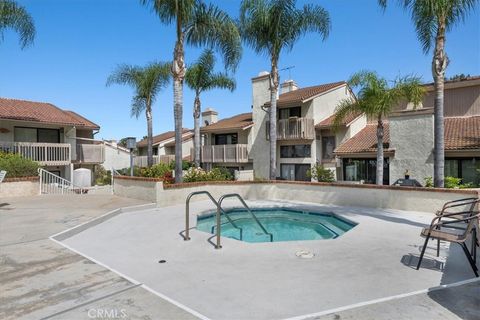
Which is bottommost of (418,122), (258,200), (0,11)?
(258,200)

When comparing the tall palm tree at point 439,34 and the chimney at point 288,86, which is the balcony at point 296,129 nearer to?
the chimney at point 288,86

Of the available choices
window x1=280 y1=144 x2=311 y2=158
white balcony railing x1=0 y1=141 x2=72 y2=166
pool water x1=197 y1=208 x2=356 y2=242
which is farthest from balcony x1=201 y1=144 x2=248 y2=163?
pool water x1=197 y1=208 x2=356 y2=242

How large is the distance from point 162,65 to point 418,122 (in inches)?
717

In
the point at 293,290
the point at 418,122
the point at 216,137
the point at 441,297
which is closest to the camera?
the point at 441,297

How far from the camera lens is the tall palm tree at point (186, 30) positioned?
1380 cm

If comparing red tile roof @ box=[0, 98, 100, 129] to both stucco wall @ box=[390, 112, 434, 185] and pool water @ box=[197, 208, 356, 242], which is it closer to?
pool water @ box=[197, 208, 356, 242]

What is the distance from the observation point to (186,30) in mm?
14664

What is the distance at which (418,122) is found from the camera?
18.7 meters

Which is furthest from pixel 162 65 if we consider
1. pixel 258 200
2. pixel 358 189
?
pixel 358 189

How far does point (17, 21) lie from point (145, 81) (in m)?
10.9

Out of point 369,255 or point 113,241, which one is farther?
point 113,241

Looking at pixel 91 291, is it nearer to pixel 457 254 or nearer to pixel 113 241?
pixel 113 241

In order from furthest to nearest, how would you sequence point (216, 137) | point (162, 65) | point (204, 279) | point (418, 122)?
point (216, 137) → point (162, 65) → point (418, 122) → point (204, 279)

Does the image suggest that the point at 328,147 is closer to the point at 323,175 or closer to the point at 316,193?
the point at 323,175
